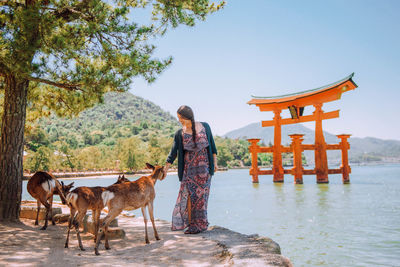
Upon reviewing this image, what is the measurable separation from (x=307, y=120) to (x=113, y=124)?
237 feet

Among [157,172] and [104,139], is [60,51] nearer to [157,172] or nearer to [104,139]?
[157,172]

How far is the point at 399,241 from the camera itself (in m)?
6.56

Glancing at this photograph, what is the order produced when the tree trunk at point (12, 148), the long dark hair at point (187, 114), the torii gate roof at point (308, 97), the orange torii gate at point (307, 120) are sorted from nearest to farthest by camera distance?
the long dark hair at point (187, 114)
the tree trunk at point (12, 148)
the torii gate roof at point (308, 97)
the orange torii gate at point (307, 120)

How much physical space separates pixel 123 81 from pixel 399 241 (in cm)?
628

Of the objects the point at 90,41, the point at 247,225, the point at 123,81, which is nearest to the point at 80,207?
the point at 123,81

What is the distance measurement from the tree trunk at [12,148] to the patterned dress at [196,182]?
2.62 meters

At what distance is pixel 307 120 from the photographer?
740 inches

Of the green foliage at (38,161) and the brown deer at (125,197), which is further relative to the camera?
the green foliage at (38,161)

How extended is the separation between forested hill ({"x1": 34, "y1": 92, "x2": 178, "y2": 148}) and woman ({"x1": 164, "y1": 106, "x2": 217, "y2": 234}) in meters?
42.7

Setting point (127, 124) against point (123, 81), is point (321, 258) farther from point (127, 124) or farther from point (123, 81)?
point (127, 124)

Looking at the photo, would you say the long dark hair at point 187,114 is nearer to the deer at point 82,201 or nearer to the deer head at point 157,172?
the deer head at point 157,172

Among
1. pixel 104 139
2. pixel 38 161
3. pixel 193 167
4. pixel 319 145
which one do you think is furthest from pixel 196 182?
pixel 104 139

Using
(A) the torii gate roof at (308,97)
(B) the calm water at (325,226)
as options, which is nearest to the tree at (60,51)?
(B) the calm water at (325,226)

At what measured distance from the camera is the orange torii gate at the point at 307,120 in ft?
56.0
